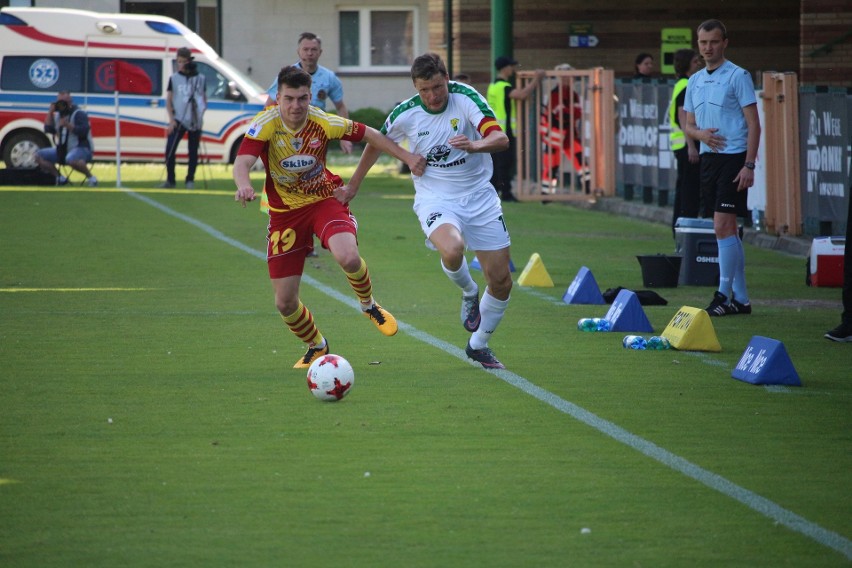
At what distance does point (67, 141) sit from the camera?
27.6 metres

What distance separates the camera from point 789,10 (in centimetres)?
3262

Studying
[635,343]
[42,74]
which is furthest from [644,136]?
[42,74]

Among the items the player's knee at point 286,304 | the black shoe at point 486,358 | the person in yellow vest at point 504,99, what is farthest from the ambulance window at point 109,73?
the black shoe at point 486,358

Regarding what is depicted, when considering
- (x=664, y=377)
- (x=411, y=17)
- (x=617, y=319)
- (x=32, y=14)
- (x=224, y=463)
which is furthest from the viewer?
(x=411, y=17)

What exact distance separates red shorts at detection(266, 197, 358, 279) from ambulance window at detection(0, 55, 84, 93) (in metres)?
23.0

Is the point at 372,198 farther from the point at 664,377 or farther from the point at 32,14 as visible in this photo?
the point at 664,377

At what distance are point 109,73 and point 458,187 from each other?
23096 mm

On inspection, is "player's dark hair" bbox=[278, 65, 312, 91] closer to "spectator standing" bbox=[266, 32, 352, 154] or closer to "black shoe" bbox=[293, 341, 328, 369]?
"black shoe" bbox=[293, 341, 328, 369]

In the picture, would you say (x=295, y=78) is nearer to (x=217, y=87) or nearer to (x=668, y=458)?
(x=668, y=458)

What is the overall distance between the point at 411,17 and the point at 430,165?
1408 inches

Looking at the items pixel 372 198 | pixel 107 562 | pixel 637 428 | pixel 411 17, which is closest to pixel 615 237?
pixel 372 198

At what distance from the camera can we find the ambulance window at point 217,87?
31.4 meters

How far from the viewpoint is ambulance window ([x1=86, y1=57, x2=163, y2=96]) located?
3117cm

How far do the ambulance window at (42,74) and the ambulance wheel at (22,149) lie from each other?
114cm
